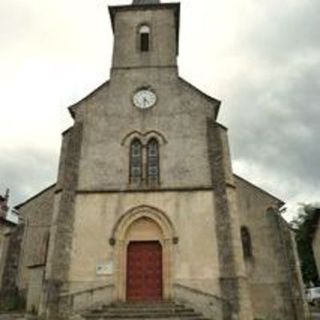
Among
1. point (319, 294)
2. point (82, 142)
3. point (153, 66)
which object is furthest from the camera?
point (319, 294)

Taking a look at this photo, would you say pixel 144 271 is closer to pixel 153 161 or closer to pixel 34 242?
pixel 153 161

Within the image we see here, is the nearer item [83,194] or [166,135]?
[83,194]

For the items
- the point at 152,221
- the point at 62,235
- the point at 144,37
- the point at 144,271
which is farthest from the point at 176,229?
the point at 144,37

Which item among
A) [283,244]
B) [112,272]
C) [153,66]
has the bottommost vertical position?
[112,272]

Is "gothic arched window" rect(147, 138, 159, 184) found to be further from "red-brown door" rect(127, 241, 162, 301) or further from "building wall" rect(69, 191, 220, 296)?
"red-brown door" rect(127, 241, 162, 301)

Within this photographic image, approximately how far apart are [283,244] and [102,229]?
343 inches

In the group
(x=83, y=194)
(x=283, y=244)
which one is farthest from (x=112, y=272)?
(x=283, y=244)

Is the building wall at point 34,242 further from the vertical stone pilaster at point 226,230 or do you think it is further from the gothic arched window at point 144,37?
the gothic arched window at point 144,37

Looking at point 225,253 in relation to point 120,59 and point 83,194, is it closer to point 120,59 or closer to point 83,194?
point 83,194

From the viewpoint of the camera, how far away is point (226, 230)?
16.3 m

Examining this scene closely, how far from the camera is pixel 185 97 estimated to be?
20.4m

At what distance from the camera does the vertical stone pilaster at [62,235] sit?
48.8 feet

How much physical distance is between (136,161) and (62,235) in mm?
5107

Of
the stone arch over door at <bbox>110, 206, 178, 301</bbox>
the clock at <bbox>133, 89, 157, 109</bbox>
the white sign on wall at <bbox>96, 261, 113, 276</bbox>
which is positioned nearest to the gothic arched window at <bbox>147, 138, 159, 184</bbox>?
the stone arch over door at <bbox>110, 206, 178, 301</bbox>
